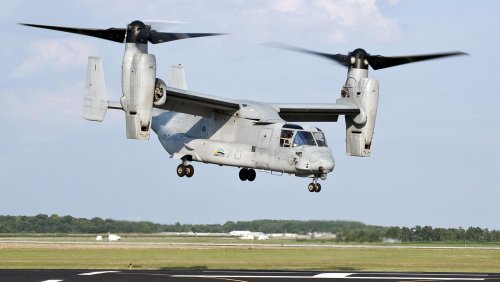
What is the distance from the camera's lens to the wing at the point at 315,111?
1756 inches

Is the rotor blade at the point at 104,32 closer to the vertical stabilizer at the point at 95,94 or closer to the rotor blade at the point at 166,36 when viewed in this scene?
the rotor blade at the point at 166,36

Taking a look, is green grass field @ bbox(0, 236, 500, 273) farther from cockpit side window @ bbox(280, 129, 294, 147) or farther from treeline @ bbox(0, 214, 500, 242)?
cockpit side window @ bbox(280, 129, 294, 147)

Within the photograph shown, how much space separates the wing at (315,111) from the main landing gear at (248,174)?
3550 millimetres

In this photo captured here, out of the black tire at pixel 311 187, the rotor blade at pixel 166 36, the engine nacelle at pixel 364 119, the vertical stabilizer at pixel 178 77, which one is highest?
the vertical stabilizer at pixel 178 77

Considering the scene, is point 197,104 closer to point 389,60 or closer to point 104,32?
point 104,32

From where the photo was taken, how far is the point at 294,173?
41750mm

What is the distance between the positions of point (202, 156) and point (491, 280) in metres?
19.5

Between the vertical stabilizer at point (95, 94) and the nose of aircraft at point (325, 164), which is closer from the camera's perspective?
the nose of aircraft at point (325, 164)

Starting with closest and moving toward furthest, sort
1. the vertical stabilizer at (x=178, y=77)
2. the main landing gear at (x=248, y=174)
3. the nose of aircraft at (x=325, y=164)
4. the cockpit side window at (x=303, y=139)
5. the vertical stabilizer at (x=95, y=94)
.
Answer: the nose of aircraft at (x=325, y=164) < the cockpit side window at (x=303, y=139) < the vertical stabilizer at (x=95, y=94) < the main landing gear at (x=248, y=174) < the vertical stabilizer at (x=178, y=77)

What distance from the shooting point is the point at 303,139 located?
41250mm

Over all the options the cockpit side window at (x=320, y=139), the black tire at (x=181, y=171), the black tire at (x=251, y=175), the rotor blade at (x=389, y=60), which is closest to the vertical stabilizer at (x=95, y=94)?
the black tire at (x=181, y=171)

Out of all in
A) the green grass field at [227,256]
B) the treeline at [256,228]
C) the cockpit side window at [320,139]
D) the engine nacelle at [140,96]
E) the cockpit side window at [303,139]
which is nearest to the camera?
the treeline at [256,228]

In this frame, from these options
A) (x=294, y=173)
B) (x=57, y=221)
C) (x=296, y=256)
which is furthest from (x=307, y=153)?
(x=296, y=256)

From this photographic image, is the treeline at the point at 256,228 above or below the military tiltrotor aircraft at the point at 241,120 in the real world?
below
